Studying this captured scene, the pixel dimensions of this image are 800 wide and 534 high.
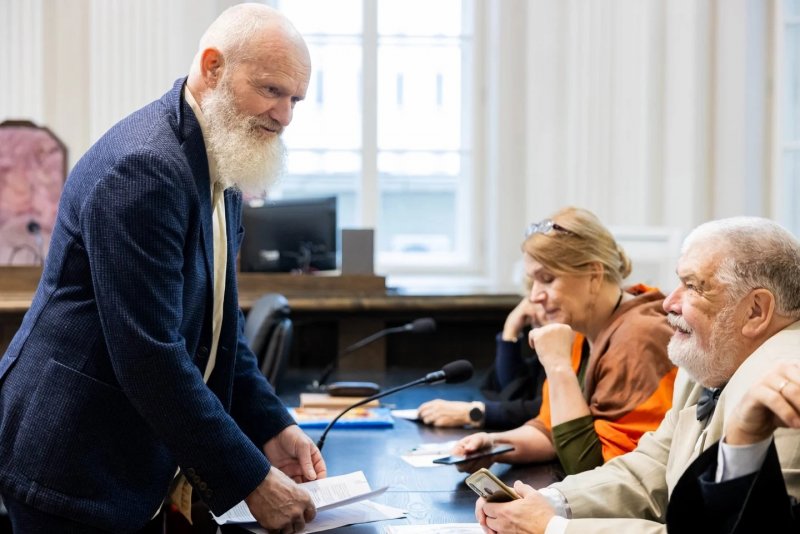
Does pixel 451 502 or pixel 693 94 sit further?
pixel 693 94

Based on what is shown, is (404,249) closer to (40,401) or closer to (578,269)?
(578,269)

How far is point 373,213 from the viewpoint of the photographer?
682 centimetres

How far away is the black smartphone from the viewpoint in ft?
8.00

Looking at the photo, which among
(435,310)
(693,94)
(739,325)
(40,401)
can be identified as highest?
(693,94)

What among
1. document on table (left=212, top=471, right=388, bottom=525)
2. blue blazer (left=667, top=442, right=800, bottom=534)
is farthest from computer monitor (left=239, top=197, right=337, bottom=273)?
blue blazer (left=667, top=442, right=800, bottom=534)

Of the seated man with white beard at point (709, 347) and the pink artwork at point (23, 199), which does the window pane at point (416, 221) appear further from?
the seated man with white beard at point (709, 347)

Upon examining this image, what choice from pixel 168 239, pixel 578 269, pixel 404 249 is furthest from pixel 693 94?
pixel 168 239

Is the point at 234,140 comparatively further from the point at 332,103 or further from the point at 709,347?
the point at 332,103

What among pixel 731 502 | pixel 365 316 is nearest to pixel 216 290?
pixel 731 502

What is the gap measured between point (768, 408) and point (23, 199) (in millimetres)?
5188

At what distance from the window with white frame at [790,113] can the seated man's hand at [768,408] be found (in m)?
4.92

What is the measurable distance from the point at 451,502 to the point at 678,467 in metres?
0.47

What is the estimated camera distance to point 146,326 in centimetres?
169

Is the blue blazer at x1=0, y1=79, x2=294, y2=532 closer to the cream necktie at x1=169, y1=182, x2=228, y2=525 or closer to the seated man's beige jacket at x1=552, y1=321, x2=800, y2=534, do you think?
the cream necktie at x1=169, y1=182, x2=228, y2=525
